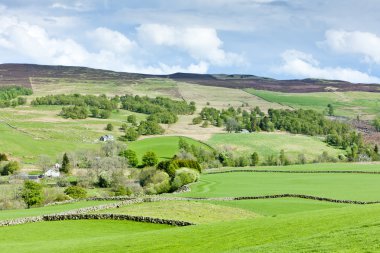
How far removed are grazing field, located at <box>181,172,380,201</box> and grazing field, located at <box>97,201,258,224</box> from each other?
50.0 feet

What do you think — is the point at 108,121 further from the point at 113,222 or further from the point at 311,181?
the point at 113,222

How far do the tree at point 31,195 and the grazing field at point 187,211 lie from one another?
87.7ft

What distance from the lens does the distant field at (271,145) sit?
5773 inches

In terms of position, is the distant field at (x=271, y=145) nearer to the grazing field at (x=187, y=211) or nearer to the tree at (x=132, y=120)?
the tree at (x=132, y=120)

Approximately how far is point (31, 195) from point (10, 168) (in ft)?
145

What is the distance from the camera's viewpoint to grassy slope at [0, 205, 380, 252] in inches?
949

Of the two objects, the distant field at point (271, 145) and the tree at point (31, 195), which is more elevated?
the distant field at point (271, 145)

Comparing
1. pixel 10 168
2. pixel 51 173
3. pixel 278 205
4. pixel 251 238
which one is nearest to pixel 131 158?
pixel 51 173

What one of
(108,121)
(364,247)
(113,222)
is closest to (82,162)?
(108,121)

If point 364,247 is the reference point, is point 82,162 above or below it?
below

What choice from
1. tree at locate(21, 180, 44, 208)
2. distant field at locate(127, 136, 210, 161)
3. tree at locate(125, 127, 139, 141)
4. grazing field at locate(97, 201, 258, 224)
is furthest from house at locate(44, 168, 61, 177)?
grazing field at locate(97, 201, 258, 224)

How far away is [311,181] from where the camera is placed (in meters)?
86.6

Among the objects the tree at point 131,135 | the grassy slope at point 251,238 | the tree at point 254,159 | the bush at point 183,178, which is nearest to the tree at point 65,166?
the bush at point 183,178

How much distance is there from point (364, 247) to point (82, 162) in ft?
372
